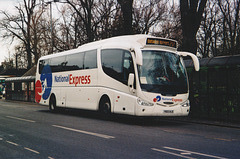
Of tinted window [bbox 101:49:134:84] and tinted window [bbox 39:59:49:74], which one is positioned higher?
tinted window [bbox 39:59:49:74]

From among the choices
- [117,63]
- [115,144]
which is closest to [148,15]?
[117,63]

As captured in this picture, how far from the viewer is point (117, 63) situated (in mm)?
13930

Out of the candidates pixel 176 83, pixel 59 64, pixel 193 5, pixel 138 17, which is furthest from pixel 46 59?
pixel 138 17

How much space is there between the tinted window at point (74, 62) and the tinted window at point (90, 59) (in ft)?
1.76

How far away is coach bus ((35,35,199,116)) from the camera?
12523 millimetres

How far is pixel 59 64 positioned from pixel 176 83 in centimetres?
873

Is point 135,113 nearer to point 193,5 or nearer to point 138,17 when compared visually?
point 193,5

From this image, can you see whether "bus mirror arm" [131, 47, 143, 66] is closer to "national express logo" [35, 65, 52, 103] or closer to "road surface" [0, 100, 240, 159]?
"road surface" [0, 100, 240, 159]

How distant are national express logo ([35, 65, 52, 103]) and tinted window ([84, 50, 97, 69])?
16.1 ft

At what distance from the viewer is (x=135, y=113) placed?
1255cm

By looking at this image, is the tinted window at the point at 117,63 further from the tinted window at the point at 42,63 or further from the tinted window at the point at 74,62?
the tinted window at the point at 42,63

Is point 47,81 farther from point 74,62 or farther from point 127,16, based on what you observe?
point 127,16

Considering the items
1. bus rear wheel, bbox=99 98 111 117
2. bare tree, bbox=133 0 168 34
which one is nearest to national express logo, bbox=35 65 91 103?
bus rear wheel, bbox=99 98 111 117

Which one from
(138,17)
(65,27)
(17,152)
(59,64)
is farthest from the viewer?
(65,27)
